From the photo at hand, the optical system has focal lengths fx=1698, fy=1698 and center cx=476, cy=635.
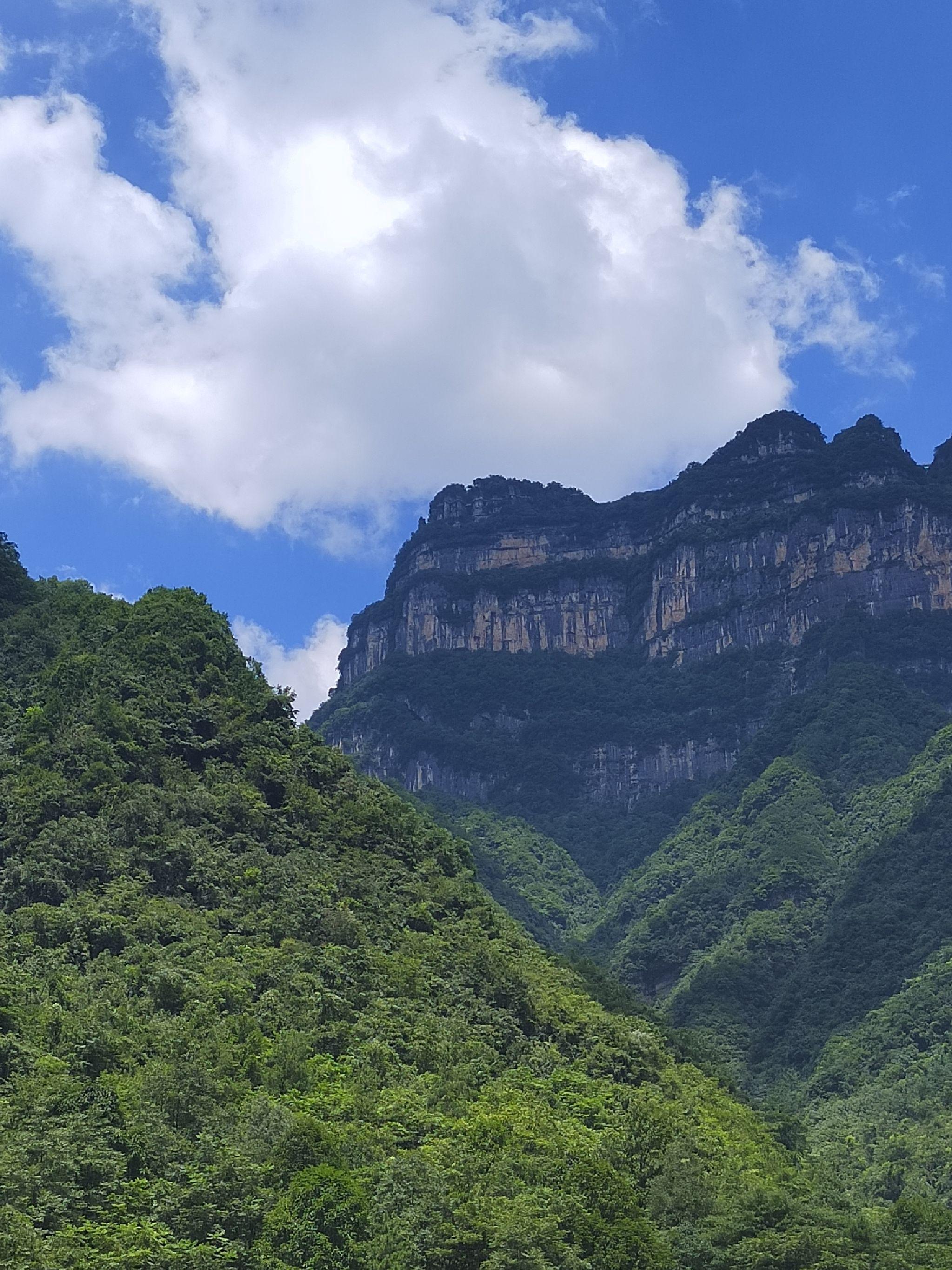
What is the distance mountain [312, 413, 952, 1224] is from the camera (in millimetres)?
97625

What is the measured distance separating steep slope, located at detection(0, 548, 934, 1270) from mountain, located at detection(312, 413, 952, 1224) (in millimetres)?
23619

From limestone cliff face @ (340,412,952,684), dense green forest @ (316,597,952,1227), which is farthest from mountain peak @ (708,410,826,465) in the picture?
dense green forest @ (316,597,952,1227)

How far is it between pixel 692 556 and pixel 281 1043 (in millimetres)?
126529

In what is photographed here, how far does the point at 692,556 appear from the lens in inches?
6658

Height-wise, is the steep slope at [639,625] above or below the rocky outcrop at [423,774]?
above

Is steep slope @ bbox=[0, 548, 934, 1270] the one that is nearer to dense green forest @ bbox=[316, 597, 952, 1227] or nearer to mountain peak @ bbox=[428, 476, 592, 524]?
dense green forest @ bbox=[316, 597, 952, 1227]

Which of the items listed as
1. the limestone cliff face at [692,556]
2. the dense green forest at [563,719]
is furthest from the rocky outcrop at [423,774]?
the limestone cliff face at [692,556]

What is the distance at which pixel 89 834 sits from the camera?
2269 inches

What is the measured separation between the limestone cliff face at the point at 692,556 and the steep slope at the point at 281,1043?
89.7 m

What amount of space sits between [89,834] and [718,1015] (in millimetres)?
53707

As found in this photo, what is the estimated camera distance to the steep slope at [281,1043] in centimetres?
3709

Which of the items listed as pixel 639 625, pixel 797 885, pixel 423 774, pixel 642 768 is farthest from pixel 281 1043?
pixel 639 625

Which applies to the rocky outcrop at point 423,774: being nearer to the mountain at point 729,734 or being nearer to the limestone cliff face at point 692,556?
the mountain at point 729,734

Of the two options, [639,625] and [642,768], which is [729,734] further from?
[639,625]
